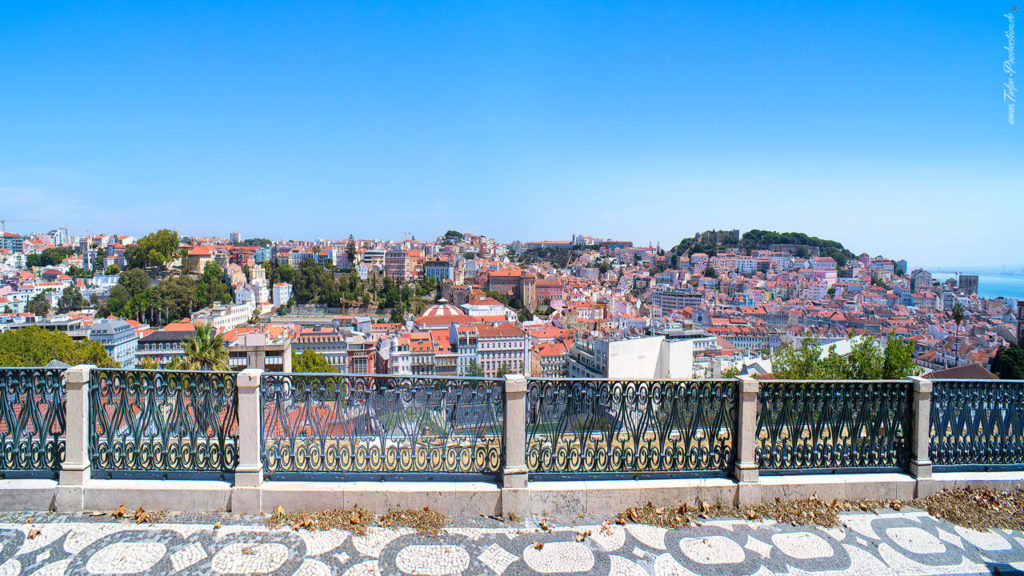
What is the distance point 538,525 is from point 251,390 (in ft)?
6.61

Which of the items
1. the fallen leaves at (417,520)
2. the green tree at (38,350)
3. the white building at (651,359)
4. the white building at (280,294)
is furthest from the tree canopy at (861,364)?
the white building at (280,294)

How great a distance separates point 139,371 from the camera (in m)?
3.57

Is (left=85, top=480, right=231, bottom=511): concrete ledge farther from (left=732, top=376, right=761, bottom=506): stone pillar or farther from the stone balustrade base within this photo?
(left=732, top=376, right=761, bottom=506): stone pillar

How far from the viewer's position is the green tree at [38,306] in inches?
2881

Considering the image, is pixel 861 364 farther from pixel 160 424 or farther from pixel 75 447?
pixel 75 447

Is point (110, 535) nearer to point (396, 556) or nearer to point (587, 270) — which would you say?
point (396, 556)

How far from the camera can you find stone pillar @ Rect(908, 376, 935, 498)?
389cm

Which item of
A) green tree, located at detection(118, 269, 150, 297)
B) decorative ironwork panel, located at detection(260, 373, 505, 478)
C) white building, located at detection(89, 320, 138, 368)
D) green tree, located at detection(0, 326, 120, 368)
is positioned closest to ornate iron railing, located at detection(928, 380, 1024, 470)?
decorative ironwork panel, located at detection(260, 373, 505, 478)

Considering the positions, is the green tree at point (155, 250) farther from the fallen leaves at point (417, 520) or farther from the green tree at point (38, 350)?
the fallen leaves at point (417, 520)

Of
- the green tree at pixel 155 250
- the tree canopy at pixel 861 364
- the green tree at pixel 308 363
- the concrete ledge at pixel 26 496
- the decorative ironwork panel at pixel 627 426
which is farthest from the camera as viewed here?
the green tree at pixel 155 250

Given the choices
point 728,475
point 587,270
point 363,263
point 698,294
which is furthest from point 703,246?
point 728,475

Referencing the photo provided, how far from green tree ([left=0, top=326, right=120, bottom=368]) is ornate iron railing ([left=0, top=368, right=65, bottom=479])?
1387 inches

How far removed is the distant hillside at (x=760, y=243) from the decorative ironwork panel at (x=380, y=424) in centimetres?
14640

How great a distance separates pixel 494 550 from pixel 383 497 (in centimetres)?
81
